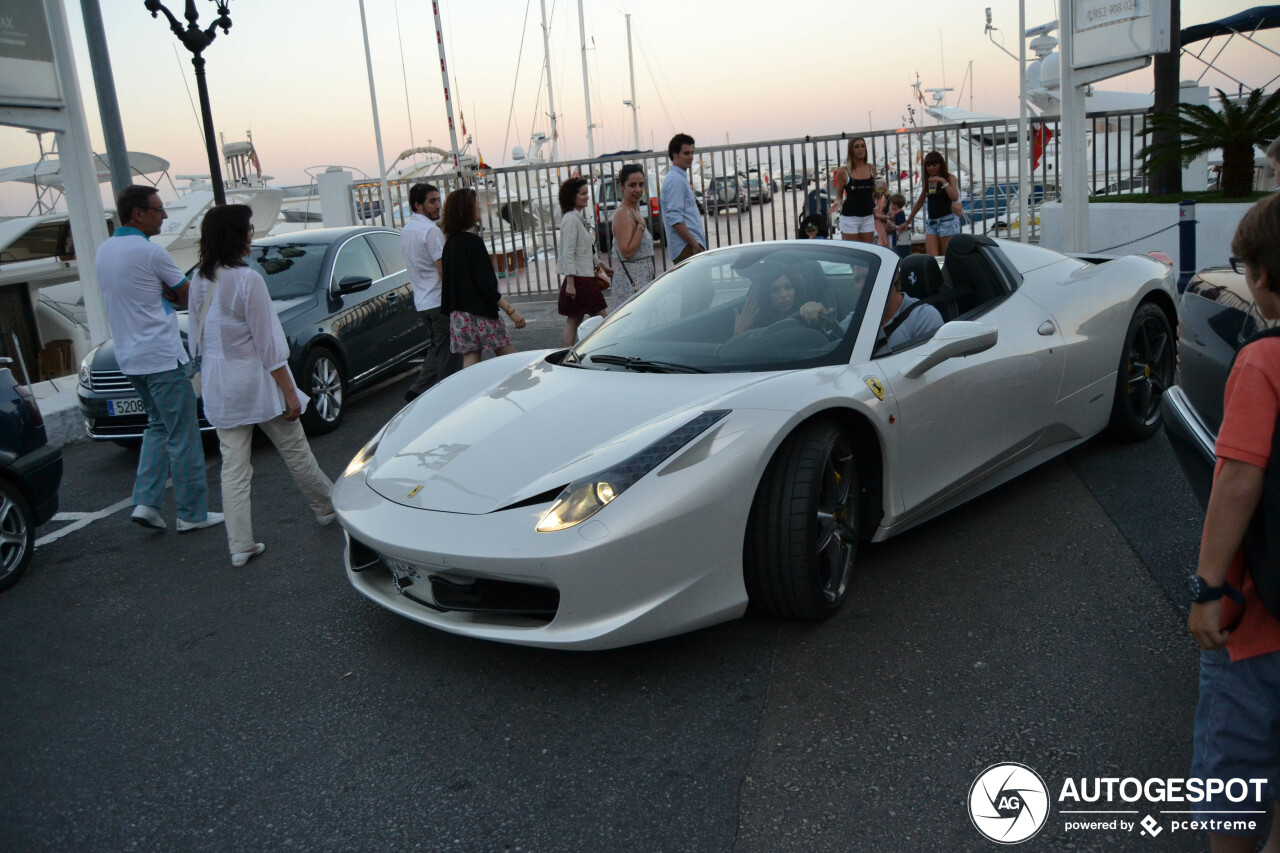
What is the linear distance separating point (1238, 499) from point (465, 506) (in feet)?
7.25

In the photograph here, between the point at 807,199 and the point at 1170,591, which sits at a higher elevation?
the point at 807,199

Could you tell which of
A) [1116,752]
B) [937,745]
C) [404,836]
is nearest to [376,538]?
[404,836]

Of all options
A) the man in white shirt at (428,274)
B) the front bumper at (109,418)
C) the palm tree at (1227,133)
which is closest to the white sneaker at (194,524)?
the front bumper at (109,418)

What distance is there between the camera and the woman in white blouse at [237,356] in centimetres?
473

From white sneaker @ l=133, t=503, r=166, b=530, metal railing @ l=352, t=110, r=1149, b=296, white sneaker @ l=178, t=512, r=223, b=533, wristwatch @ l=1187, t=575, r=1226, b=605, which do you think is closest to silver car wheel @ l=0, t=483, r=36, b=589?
white sneaker @ l=133, t=503, r=166, b=530

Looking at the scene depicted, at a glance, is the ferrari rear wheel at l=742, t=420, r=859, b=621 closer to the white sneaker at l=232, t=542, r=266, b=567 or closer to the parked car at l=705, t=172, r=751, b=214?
the white sneaker at l=232, t=542, r=266, b=567

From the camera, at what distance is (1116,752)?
2.68 metres

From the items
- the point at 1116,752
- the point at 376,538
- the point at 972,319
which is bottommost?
the point at 1116,752

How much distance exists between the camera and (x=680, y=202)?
27.3ft

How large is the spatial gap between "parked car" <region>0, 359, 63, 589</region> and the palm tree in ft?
37.8

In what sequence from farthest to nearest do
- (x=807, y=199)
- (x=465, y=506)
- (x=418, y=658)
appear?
1. (x=807, y=199)
2. (x=418, y=658)
3. (x=465, y=506)

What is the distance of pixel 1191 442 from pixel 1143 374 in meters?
2.59

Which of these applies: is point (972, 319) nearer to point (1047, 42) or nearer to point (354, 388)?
point (354, 388)

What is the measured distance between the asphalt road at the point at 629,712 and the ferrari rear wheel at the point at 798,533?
0.53 ft
